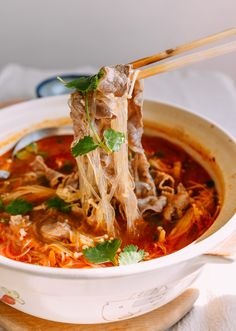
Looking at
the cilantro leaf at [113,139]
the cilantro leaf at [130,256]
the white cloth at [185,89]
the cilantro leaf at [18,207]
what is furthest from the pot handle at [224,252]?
the white cloth at [185,89]

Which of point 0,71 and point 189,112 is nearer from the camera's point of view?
point 189,112

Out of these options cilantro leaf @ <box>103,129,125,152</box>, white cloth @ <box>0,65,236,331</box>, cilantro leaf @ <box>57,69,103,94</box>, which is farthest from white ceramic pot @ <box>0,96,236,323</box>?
white cloth @ <box>0,65,236,331</box>

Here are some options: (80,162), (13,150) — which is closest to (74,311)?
(80,162)

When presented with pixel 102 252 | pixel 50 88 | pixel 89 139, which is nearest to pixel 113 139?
pixel 89 139

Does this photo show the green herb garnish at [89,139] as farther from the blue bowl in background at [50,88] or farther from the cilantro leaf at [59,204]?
the blue bowl in background at [50,88]

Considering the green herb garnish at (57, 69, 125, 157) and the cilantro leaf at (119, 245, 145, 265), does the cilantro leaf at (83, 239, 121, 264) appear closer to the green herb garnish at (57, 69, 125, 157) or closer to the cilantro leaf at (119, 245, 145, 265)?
the cilantro leaf at (119, 245, 145, 265)

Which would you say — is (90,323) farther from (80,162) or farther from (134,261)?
(80,162)

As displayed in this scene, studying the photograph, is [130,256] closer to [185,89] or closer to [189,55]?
[189,55]
